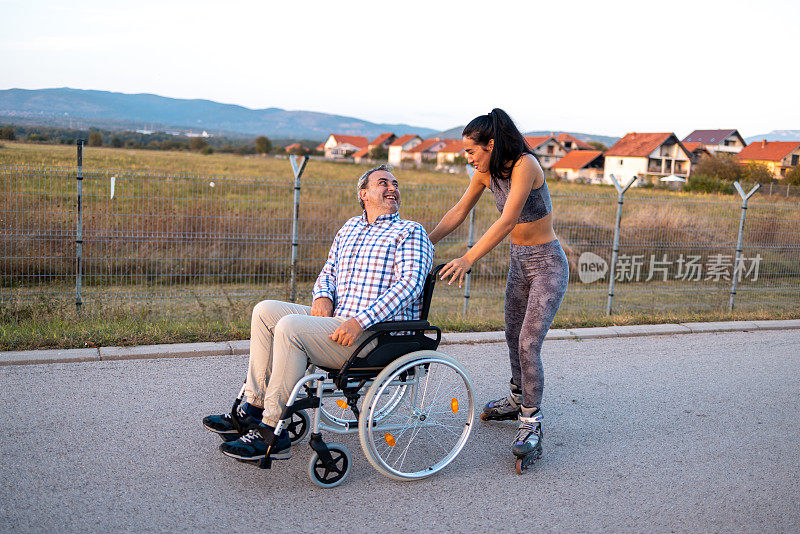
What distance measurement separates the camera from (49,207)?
7336 millimetres

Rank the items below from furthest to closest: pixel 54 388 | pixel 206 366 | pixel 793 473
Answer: pixel 206 366, pixel 54 388, pixel 793 473

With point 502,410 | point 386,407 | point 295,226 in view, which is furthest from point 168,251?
point 502,410

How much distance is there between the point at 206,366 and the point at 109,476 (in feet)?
6.08

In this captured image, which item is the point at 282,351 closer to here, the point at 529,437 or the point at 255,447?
the point at 255,447

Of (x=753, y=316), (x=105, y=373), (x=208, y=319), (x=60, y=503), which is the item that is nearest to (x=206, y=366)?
(x=105, y=373)

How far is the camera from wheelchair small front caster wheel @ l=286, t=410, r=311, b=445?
3.88 metres

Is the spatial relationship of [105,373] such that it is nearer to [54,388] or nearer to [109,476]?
[54,388]

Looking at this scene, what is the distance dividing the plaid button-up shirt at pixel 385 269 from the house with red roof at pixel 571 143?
10199 centimetres

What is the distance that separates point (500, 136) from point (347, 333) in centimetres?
138

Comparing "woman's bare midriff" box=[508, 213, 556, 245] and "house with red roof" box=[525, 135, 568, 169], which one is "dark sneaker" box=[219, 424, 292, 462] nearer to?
"woman's bare midriff" box=[508, 213, 556, 245]

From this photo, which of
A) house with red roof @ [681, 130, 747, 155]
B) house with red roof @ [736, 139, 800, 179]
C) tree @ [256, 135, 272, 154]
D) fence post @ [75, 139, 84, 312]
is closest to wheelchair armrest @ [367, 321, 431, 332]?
fence post @ [75, 139, 84, 312]

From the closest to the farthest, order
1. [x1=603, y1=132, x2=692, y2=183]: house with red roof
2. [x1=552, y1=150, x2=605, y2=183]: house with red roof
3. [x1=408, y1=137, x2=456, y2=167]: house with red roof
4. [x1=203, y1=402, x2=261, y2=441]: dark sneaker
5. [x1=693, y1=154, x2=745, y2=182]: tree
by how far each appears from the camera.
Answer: [x1=203, y1=402, x2=261, y2=441]: dark sneaker
[x1=693, y1=154, x2=745, y2=182]: tree
[x1=603, y1=132, x2=692, y2=183]: house with red roof
[x1=552, y1=150, x2=605, y2=183]: house with red roof
[x1=408, y1=137, x2=456, y2=167]: house with red roof

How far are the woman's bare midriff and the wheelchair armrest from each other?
0.90 metres

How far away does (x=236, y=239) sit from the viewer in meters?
7.49
